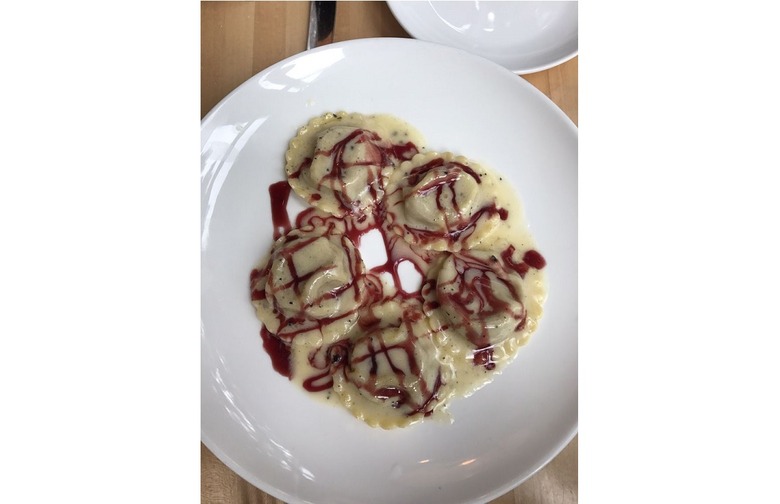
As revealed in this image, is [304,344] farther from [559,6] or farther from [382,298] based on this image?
[559,6]

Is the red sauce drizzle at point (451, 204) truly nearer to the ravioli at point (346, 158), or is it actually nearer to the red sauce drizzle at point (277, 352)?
the ravioli at point (346, 158)

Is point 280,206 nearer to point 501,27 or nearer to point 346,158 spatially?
point 346,158

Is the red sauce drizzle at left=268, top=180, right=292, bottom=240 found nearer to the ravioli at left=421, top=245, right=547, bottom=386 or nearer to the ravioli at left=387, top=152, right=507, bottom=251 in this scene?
the ravioli at left=387, top=152, right=507, bottom=251

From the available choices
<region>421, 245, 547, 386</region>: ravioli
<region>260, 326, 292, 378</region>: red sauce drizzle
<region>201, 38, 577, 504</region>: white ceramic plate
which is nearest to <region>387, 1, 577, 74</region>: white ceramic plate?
<region>201, 38, 577, 504</region>: white ceramic plate

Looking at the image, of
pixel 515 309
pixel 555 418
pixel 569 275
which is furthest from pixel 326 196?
pixel 555 418

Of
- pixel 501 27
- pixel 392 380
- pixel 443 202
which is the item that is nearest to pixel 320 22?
pixel 501 27
